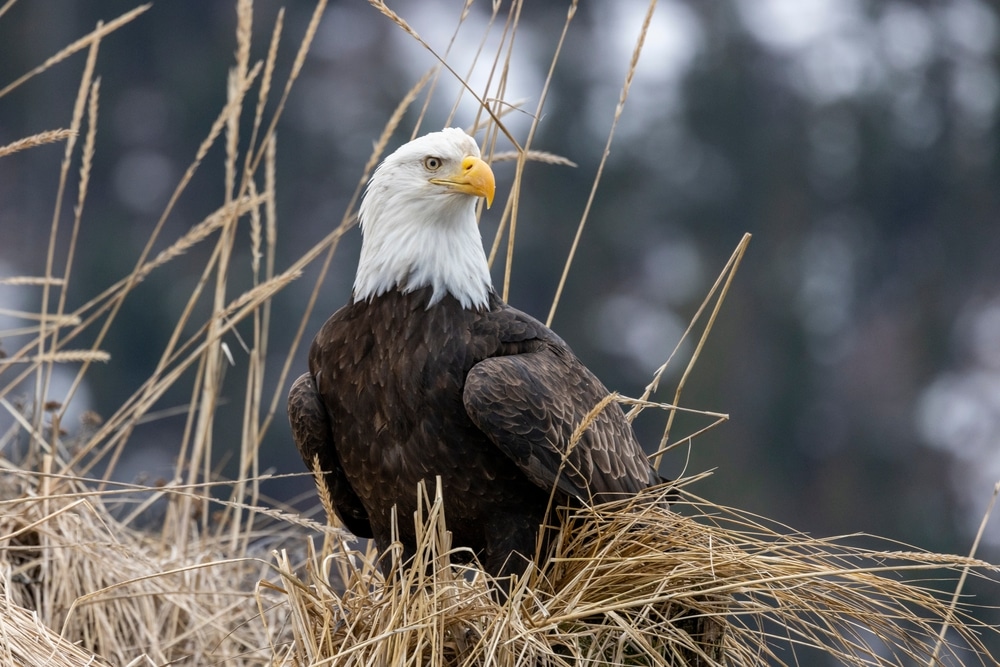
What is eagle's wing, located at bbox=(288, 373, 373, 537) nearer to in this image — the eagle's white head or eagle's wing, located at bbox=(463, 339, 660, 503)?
the eagle's white head

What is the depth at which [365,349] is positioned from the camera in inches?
113

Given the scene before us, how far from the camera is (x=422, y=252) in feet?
9.73

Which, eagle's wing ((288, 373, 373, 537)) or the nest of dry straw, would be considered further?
eagle's wing ((288, 373, 373, 537))

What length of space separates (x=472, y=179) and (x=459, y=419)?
0.59 metres

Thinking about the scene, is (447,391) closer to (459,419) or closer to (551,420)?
(459,419)

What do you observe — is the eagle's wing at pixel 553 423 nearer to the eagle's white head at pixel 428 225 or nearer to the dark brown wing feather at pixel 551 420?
the dark brown wing feather at pixel 551 420

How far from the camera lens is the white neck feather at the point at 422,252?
2949 mm

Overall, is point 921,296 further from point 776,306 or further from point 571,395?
point 571,395

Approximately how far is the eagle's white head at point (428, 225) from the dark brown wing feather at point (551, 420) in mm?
173

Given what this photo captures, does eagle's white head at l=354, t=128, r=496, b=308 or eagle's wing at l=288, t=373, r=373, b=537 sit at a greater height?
eagle's white head at l=354, t=128, r=496, b=308

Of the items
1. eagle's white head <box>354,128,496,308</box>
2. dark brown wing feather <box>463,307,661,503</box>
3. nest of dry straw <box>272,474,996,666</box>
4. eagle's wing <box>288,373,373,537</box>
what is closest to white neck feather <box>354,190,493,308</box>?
eagle's white head <box>354,128,496,308</box>

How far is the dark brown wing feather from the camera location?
105 inches

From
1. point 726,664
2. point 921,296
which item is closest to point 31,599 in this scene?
point 726,664

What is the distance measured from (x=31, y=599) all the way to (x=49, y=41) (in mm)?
11078
